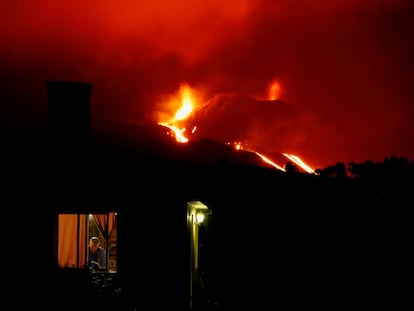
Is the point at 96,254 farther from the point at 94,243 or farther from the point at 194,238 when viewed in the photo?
the point at 194,238

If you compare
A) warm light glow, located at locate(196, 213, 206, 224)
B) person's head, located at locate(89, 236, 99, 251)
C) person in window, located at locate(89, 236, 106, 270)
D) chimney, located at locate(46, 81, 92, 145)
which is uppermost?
chimney, located at locate(46, 81, 92, 145)

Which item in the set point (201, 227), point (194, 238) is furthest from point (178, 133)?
point (194, 238)

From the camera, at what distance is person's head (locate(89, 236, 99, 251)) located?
16.9 meters

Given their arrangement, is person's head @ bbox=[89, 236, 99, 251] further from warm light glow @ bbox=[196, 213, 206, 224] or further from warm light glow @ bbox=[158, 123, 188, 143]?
warm light glow @ bbox=[158, 123, 188, 143]

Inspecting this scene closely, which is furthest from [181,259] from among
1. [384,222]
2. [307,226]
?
[384,222]

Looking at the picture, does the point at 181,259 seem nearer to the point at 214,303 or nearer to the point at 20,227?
the point at 214,303

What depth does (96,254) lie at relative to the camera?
17.0 m

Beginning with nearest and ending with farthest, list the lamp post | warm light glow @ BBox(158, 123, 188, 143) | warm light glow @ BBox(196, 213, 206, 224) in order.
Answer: the lamp post < warm light glow @ BBox(196, 213, 206, 224) < warm light glow @ BBox(158, 123, 188, 143)

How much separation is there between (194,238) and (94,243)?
2.18m

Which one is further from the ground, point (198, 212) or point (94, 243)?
point (198, 212)

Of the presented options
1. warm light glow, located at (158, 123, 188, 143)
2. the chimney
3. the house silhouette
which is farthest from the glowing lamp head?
warm light glow, located at (158, 123, 188, 143)

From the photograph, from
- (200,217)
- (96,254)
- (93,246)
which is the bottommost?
(96,254)

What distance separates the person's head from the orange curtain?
0.50 feet

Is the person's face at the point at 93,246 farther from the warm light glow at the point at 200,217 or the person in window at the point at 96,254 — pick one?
the warm light glow at the point at 200,217
